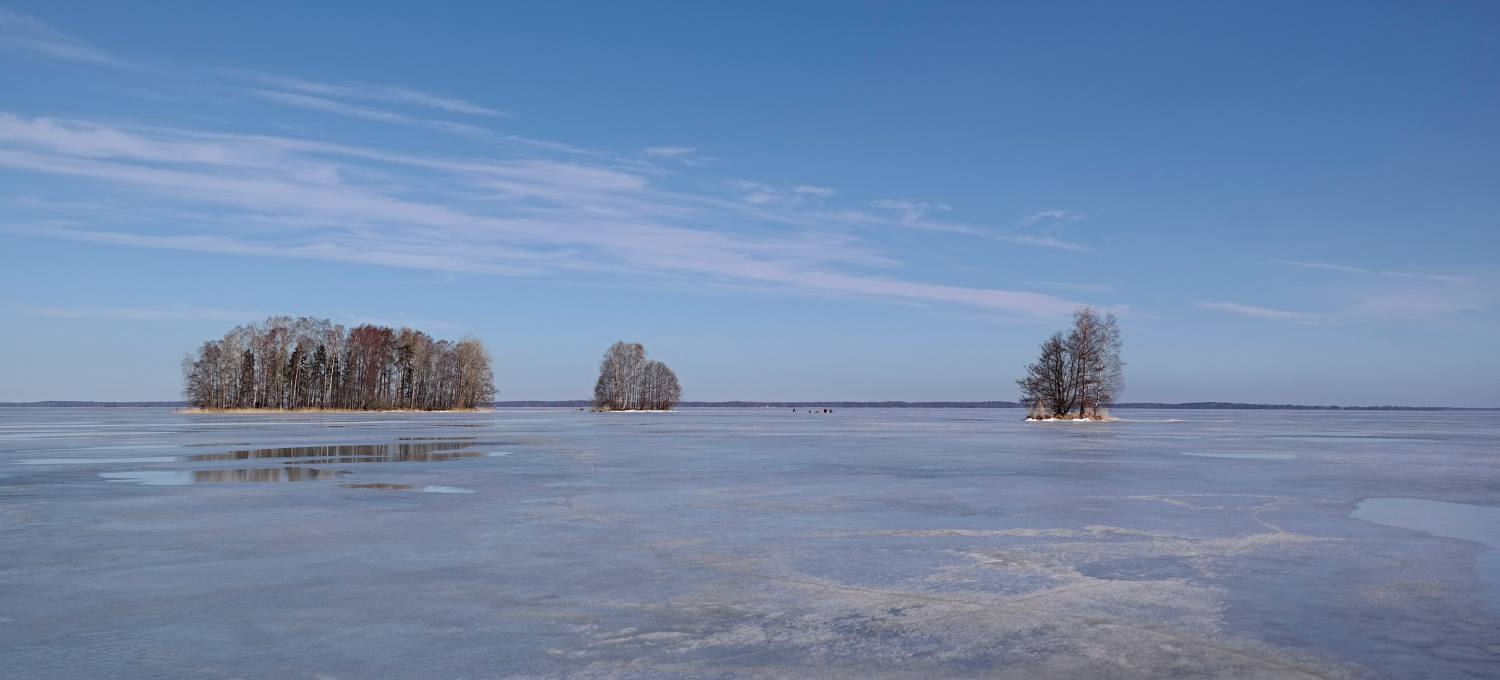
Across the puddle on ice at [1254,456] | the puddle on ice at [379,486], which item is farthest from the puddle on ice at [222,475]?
the puddle on ice at [1254,456]

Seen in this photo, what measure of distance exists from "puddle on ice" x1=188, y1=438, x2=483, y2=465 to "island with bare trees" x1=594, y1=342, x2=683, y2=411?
7625 cm

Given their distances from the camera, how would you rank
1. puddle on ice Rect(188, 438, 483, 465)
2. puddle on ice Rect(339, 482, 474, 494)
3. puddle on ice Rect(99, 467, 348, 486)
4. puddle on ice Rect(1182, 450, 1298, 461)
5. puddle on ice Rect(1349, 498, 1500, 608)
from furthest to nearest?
puddle on ice Rect(1182, 450, 1298, 461)
puddle on ice Rect(188, 438, 483, 465)
puddle on ice Rect(99, 467, 348, 486)
puddle on ice Rect(339, 482, 474, 494)
puddle on ice Rect(1349, 498, 1500, 608)

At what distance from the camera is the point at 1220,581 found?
659 cm

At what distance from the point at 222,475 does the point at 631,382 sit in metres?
88.5

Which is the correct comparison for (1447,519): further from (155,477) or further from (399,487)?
(155,477)

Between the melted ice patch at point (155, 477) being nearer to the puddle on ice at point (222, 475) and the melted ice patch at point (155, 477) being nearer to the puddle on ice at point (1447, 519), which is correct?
the puddle on ice at point (222, 475)

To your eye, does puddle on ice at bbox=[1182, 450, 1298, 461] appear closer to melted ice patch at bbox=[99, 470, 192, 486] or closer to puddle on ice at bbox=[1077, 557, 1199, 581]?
puddle on ice at bbox=[1077, 557, 1199, 581]

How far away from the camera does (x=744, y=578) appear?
262 inches

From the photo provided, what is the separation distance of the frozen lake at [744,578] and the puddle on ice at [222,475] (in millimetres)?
254

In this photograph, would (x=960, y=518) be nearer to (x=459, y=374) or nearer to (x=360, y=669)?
(x=360, y=669)

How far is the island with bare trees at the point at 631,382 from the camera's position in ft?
334

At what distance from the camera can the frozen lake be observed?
4609 mm

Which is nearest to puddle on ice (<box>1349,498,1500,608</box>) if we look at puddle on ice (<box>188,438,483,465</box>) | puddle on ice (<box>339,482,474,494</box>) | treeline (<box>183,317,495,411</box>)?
puddle on ice (<box>339,482,474,494</box>)

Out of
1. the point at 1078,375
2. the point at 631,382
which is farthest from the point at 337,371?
the point at 1078,375
